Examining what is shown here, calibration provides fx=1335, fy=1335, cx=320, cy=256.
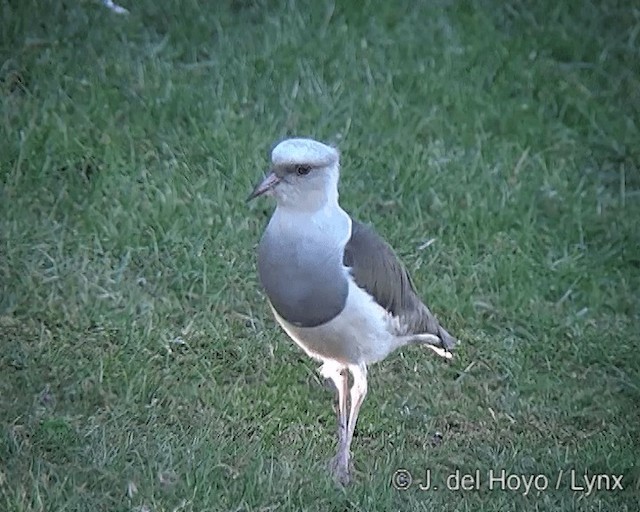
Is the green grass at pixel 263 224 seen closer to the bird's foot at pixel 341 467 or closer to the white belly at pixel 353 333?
the bird's foot at pixel 341 467

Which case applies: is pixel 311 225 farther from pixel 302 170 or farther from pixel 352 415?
pixel 352 415

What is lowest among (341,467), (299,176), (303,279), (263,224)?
(263,224)

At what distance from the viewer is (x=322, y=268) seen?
15.0ft

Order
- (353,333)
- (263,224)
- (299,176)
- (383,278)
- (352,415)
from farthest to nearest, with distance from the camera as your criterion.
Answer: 1. (263,224)
2. (352,415)
3. (383,278)
4. (353,333)
5. (299,176)

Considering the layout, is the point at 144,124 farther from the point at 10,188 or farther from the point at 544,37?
the point at 544,37

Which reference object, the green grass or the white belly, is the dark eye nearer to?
the white belly

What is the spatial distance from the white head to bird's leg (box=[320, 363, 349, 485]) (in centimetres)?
83

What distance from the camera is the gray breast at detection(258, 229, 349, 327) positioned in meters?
4.55

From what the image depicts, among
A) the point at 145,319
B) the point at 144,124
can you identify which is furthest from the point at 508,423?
the point at 144,124

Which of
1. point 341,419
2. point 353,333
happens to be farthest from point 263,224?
point 353,333

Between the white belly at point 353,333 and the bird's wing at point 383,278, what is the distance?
0.13ft

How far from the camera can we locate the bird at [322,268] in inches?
179

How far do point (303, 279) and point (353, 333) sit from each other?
0.31 m

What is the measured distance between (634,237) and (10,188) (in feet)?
10.2
